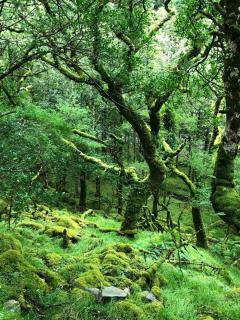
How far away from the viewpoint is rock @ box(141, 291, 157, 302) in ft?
29.1

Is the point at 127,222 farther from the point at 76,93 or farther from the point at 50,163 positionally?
the point at 76,93

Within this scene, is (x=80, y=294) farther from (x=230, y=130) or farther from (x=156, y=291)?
(x=230, y=130)

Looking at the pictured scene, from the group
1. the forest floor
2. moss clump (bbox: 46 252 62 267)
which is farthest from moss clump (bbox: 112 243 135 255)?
moss clump (bbox: 46 252 62 267)

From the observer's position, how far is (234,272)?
1442 centimetres

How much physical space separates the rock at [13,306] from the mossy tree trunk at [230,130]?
466cm

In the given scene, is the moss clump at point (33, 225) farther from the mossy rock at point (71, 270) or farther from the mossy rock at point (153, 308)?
the mossy rock at point (153, 308)

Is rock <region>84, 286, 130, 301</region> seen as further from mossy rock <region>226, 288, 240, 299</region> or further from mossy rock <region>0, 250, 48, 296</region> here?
mossy rock <region>226, 288, 240, 299</region>

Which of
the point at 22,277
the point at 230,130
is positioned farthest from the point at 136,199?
the point at 230,130

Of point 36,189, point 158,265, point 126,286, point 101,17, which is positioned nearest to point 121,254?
point 158,265

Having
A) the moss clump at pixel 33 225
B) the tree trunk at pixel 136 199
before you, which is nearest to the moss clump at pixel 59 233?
the moss clump at pixel 33 225

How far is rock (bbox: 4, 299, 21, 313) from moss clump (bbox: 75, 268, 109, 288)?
197 centimetres

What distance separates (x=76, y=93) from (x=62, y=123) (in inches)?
429

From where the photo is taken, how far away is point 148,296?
897 cm

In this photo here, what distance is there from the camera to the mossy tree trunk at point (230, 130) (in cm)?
324
